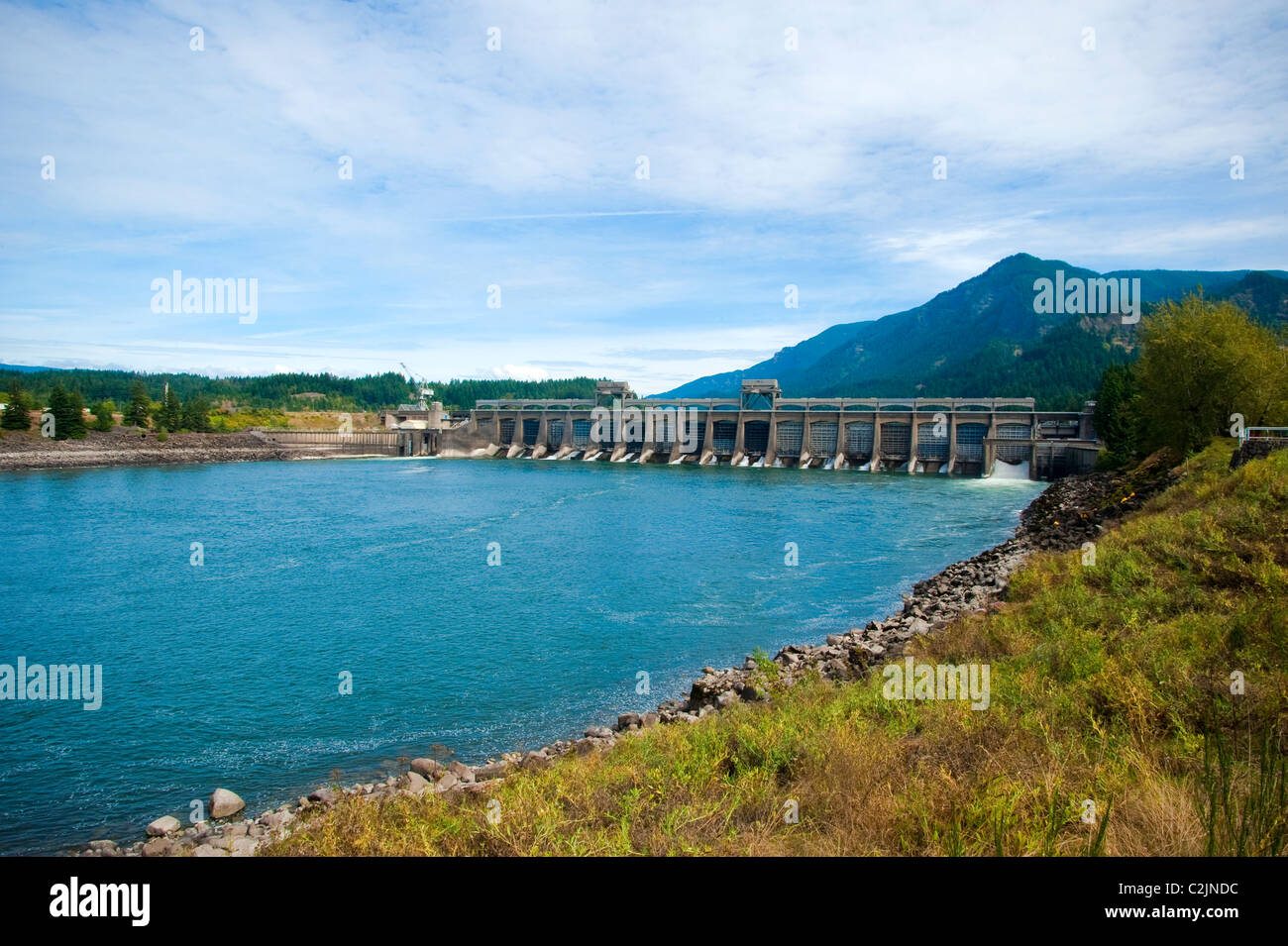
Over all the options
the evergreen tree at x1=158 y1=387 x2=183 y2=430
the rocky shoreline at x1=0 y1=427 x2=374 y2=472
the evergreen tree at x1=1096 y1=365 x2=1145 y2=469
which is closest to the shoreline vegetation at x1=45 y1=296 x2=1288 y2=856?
the evergreen tree at x1=1096 y1=365 x2=1145 y2=469

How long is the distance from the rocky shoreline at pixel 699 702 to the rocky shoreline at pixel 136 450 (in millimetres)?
81899

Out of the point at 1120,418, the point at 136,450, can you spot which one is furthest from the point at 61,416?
the point at 1120,418

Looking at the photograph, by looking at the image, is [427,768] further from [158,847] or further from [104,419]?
[104,419]

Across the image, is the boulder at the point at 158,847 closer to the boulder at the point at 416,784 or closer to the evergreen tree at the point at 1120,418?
the boulder at the point at 416,784

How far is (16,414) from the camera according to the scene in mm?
80938

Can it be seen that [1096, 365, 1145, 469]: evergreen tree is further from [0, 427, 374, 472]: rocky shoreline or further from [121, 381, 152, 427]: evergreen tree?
[121, 381, 152, 427]: evergreen tree

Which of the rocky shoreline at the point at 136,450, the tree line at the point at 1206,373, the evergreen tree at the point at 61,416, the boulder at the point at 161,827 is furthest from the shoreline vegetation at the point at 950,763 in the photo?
the evergreen tree at the point at 61,416

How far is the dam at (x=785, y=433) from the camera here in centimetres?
6481

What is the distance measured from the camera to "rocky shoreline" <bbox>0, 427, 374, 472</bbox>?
74.5m

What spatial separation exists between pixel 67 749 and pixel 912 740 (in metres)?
15.1

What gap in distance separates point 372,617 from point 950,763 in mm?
19135

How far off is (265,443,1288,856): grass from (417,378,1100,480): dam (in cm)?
5364
